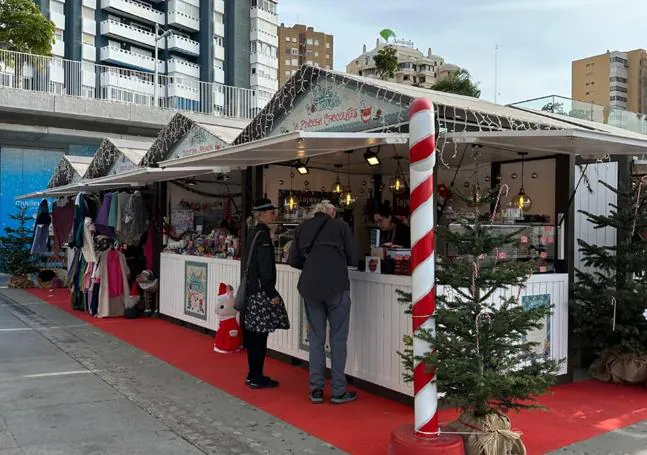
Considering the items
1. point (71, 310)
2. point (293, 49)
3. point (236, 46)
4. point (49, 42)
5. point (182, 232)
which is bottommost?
point (71, 310)

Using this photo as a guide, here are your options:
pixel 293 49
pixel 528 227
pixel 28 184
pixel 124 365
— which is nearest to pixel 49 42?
pixel 28 184

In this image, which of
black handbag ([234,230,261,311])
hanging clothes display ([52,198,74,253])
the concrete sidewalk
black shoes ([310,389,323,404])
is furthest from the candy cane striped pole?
hanging clothes display ([52,198,74,253])

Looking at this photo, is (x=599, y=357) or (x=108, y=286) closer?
(x=599, y=357)

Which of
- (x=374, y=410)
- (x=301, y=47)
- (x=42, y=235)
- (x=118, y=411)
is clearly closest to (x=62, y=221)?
(x=42, y=235)

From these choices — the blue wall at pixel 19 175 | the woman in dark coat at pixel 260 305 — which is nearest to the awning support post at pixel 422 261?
the woman in dark coat at pixel 260 305

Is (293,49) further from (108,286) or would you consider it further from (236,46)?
(108,286)

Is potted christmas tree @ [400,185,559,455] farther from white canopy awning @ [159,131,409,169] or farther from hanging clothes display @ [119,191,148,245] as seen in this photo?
hanging clothes display @ [119,191,148,245]

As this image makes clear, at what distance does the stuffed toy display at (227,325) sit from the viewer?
719 cm

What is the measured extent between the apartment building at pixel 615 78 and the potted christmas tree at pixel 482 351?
68193 millimetres

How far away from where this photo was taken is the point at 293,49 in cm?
11131

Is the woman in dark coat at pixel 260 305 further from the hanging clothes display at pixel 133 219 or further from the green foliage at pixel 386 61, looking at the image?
the green foliage at pixel 386 61

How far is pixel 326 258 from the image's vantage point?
517 centimetres

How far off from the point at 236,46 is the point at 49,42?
38.6m

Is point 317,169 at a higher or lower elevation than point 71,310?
higher
